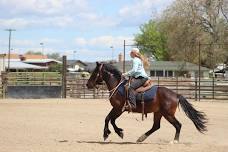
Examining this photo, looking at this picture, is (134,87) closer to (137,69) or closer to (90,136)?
(137,69)

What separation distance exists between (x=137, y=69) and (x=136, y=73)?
10cm

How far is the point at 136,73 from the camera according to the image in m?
11.2

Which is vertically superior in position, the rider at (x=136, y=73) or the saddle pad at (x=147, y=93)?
the rider at (x=136, y=73)

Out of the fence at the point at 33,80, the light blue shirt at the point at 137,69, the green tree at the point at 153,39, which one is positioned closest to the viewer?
the light blue shirt at the point at 137,69

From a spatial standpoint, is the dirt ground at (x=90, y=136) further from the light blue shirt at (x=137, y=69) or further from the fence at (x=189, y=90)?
the fence at (x=189, y=90)

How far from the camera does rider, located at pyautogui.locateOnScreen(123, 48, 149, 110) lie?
36.4 ft

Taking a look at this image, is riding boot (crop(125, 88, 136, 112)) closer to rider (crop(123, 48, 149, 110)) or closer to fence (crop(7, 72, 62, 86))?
rider (crop(123, 48, 149, 110))

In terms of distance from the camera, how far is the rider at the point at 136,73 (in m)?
11.1

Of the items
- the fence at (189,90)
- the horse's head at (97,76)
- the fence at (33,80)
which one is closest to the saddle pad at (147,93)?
the horse's head at (97,76)

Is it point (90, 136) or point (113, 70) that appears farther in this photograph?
point (90, 136)

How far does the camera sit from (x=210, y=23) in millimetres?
50906

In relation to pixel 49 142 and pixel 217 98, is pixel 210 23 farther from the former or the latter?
pixel 49 142

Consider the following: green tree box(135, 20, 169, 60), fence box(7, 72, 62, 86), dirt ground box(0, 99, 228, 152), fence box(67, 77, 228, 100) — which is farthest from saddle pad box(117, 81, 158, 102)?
green tree box(135, 20, 169, 60)

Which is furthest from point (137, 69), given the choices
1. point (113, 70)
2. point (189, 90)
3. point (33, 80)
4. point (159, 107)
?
point (33, 80)
